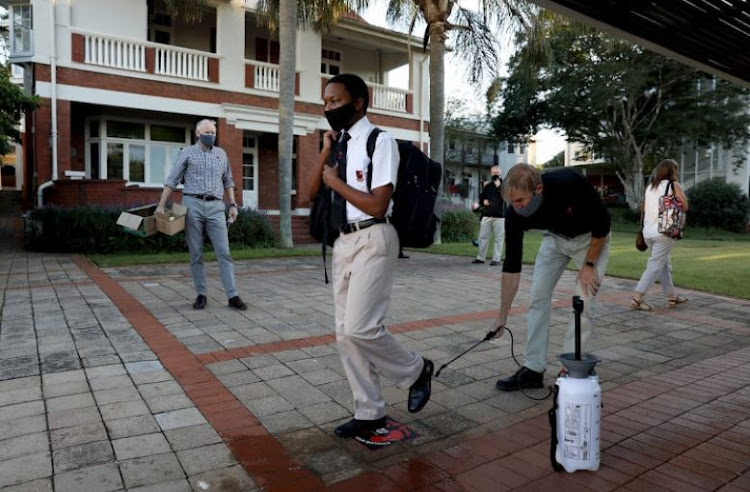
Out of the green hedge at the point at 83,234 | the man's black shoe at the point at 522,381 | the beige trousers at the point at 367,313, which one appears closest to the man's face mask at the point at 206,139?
the beige trousers at the point at 367,313

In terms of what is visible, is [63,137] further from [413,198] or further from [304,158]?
[413,198]

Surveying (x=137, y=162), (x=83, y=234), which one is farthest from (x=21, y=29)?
(x=83, y=234)

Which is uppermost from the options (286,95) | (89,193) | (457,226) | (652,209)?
(286,95)

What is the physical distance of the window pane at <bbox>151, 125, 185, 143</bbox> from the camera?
18.6m

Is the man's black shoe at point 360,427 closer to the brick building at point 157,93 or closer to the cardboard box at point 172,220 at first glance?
the cardboard box at point 172,220

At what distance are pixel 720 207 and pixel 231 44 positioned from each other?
994 inches

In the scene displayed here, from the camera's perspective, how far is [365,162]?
9.50ft

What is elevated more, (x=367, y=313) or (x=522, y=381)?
(x=367, y=313)

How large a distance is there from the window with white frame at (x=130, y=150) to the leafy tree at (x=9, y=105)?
394 centimetres

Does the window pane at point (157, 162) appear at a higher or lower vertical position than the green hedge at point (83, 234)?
higher

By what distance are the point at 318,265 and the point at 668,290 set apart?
6178 millimetres

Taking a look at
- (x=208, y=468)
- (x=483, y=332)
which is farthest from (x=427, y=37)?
(x=208, y=468)

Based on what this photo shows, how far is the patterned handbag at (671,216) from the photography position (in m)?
6.76

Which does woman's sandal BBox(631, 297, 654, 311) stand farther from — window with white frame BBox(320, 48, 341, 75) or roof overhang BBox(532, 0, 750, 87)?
window with white frame BBox(320, 48, 341, 75)
